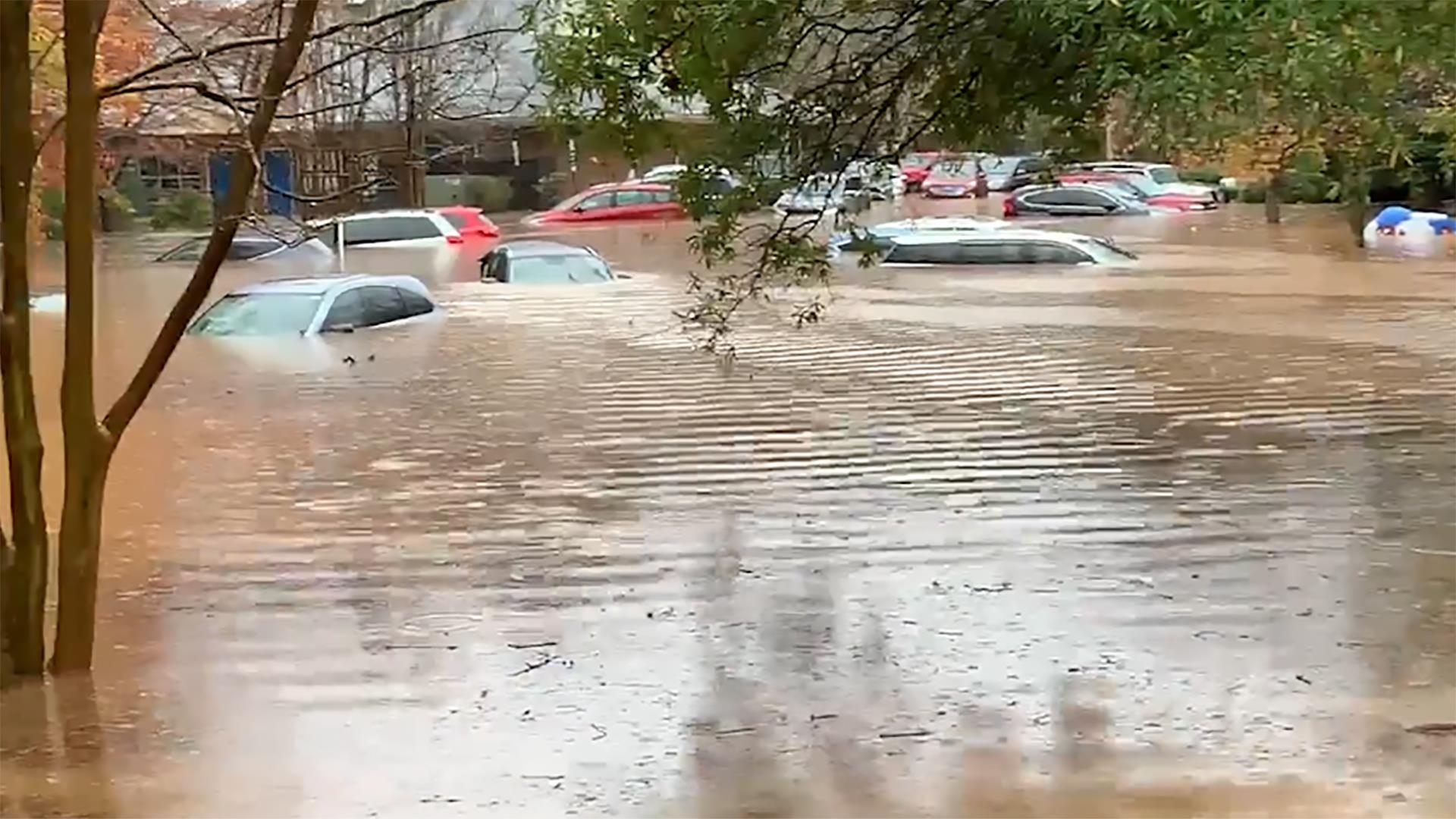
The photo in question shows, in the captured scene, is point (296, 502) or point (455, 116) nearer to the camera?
point (455, 116)

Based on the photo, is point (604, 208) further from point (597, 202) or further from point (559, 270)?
point (559, 270)

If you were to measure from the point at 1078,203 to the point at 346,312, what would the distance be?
27.5 metres

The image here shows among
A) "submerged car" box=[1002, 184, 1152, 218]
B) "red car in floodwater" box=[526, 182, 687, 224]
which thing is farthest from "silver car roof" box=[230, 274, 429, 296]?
"submerged car" box=[1002, 184, 1152, 218]

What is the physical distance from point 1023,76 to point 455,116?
3.58 meters

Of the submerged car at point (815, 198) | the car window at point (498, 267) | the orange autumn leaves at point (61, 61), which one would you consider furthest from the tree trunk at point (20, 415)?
the car window at point (498, 267)

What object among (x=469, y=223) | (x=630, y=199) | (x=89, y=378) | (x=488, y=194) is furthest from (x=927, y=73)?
(x=488, y=194)

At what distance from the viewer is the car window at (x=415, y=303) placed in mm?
27219

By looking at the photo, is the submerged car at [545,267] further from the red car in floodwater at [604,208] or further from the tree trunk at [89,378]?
the tree trunk at [89,378]

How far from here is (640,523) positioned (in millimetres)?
13133

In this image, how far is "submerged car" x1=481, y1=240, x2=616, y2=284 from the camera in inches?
1284

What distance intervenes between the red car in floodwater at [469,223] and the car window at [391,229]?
734 millimetres

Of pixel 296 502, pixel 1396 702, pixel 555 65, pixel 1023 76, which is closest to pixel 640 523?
pixel 296 502

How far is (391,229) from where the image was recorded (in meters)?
41.5

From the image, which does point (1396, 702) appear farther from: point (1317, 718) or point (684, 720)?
A: point (684, 720)
